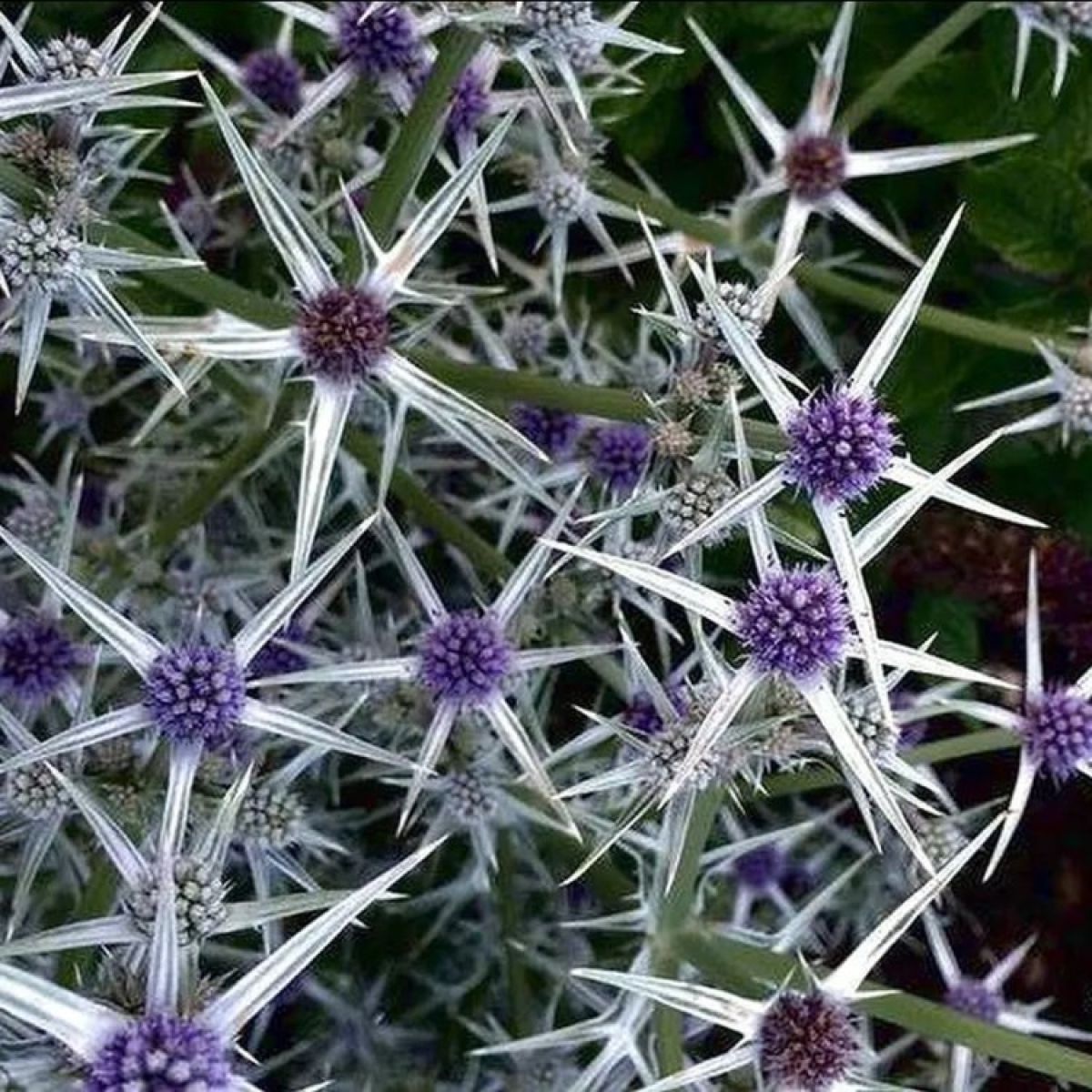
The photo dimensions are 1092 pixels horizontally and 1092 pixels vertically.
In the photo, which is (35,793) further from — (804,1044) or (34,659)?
(804,1044)

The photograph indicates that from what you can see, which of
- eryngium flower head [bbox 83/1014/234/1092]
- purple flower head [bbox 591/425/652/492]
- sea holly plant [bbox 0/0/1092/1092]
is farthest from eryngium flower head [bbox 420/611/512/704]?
eryngium flower head [bbox 83/1014/234/1092]

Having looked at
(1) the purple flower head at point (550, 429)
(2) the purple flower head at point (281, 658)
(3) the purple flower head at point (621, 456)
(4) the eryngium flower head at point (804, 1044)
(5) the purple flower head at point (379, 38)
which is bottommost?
(4) the eryngium flower head at point (804, 1044)

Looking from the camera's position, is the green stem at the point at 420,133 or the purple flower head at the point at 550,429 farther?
the purple flower head at the point at 550,429

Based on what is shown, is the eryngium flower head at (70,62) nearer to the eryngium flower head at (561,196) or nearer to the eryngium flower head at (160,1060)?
the eryngium flower head at (561,196)

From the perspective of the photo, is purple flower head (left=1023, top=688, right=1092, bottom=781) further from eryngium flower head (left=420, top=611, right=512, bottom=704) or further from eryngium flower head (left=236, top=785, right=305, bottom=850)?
eryngium flower head (left=236, top=785, right=305, bottom=850)

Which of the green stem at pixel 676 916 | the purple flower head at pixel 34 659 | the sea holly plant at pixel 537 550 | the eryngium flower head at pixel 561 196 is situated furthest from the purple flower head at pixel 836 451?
the purple flower head at pixel 34 659

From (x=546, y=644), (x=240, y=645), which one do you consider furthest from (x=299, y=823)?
(x=546, y=644)

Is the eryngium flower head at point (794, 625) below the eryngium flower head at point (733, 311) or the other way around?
below

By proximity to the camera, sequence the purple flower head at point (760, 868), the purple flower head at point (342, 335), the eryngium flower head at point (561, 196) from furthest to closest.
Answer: the purple flower head at point (760, 868) → the eryngium flower head at point (561, 196) → the purple flower head at point (342, 335)
